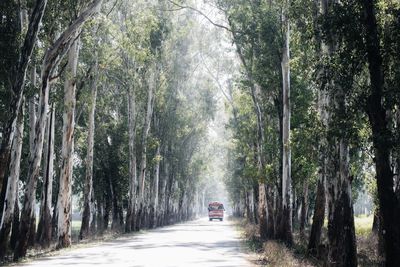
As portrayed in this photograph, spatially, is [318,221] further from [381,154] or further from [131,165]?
[131,165]

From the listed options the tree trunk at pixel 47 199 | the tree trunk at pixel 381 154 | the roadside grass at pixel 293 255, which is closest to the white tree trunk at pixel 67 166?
the tree trunk at pixel 47 199

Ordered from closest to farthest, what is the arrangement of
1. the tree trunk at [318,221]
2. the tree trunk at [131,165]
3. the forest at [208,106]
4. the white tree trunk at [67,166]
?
the forest at [208,106]
the tree trunk at [318,221]
the white tree trunk at [67,166]
the tree trunk at [131,165]

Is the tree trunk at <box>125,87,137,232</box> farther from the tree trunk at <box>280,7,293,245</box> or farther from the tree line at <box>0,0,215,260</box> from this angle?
the tree trunk at <box>280,7,293,245</box>

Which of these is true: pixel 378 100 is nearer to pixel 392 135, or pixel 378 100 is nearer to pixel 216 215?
pixel 392 135

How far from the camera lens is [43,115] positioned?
18.6m

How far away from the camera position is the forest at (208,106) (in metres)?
13.0

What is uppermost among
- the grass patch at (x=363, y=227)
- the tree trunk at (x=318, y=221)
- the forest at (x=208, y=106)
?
the forest at (x=208, y=106)

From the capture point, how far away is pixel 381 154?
12203 millimetres

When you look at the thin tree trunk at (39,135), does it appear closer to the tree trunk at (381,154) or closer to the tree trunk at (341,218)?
the tree trunk at (341,218)

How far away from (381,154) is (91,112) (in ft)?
70.9

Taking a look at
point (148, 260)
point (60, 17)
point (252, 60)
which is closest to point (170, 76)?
point (252, 60)

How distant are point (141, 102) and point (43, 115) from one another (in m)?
24.1

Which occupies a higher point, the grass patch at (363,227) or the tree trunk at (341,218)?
the tree trunk at (341,218)

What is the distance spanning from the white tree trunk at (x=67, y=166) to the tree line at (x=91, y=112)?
0.16 feet
